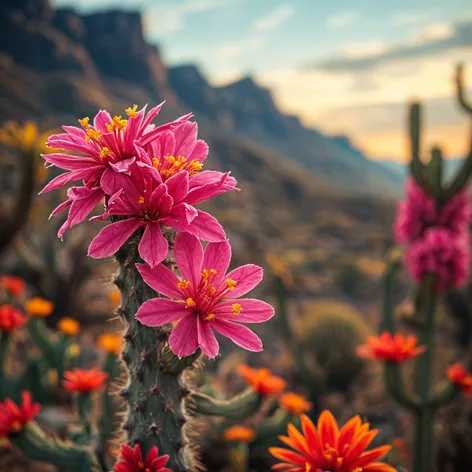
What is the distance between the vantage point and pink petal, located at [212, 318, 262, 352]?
1.70 meters

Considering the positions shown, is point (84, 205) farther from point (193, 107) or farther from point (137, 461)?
point (193, 107)

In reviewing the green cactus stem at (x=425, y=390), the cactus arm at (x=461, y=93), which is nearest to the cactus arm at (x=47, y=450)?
the green cactus stem at (x=425, y=390)

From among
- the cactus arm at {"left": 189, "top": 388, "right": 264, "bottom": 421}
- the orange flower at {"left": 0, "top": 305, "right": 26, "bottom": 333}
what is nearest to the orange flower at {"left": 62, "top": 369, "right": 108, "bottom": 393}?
the cactus arm at {"left": 189, "top": 388, "right": 264, "bottom": 421}

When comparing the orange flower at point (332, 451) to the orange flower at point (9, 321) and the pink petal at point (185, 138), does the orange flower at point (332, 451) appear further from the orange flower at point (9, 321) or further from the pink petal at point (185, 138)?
the orange flower at point (9, 321)

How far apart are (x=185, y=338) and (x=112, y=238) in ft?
1.39

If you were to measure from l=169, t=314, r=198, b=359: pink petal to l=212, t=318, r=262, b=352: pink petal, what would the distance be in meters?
0.09

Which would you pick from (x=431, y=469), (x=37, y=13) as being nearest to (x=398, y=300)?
(x=431, y=469)

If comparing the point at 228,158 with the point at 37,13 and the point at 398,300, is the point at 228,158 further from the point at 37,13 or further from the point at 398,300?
the point at 398,300

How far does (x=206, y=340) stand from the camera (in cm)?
169

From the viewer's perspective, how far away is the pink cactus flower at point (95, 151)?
1.72 metres

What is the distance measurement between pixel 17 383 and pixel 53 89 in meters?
99.8

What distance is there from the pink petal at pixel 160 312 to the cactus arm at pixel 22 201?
6649 mm

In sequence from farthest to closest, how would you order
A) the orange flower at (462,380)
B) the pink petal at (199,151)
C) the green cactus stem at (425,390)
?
the green cactus stem at (425,390) < the orange flower at (462,380) < the pink petal at (199,151)

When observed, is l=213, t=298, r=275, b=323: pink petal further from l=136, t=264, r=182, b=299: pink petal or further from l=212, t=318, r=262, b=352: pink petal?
l=136, t=264, r=182, b=299: pink petal
